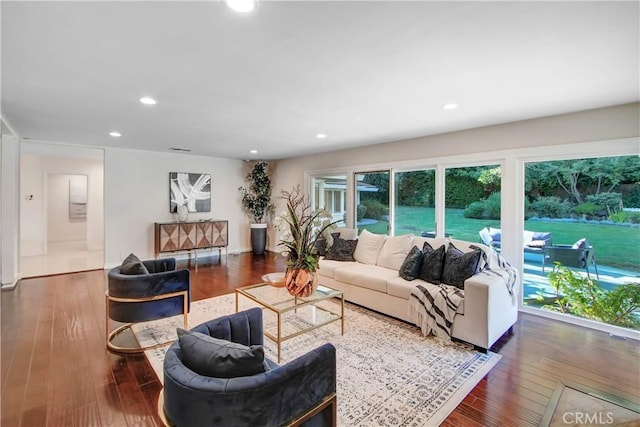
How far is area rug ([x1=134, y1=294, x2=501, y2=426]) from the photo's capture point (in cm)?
205

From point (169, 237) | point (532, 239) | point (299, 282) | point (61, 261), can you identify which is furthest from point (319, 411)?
point (61, 261)

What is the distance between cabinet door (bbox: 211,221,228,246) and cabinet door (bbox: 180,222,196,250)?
464 millimetres

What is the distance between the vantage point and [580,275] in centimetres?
366

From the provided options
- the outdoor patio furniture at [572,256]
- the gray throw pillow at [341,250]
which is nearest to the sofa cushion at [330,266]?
the gray throw pillow at [341,250]

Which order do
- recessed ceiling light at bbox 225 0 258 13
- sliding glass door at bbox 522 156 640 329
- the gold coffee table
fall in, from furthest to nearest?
sliding glass door at bbox 522 156 640 329
the gold coffee table
recessed ceiling light at bbox 225 0 258 13

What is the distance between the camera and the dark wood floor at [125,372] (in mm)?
2012

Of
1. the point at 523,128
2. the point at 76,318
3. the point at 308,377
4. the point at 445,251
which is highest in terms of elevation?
the point at 523,128

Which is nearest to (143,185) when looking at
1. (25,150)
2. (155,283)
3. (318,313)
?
(25,150)

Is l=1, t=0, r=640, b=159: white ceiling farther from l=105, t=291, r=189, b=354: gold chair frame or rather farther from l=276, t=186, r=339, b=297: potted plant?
l=105, t=291, r=189, b=354: gold chair frame

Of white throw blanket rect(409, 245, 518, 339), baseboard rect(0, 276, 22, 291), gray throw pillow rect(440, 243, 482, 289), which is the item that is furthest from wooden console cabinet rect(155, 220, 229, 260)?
gray throw pillow rect(440, 243, 482, 289)

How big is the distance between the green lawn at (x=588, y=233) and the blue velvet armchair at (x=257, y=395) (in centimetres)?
360

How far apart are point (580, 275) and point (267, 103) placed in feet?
13.8

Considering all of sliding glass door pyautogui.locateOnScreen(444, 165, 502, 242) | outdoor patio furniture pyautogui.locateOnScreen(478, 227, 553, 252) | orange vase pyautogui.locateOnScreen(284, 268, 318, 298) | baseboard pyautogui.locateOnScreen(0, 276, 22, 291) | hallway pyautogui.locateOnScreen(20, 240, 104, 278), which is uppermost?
sliding glass door pyautogui.locateOnScreen(444, 165, 502, 242)

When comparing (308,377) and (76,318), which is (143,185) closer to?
(76,318)
